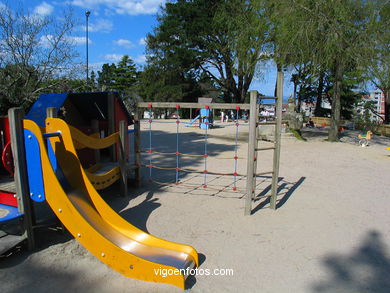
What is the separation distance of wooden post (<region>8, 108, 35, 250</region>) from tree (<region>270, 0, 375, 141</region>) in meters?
9.76

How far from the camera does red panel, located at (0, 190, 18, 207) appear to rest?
3.19 metres

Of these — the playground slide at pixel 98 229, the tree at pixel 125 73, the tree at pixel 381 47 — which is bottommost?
the playground slide at pixel 98 229

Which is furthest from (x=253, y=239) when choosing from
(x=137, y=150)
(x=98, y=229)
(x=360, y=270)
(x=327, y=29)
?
(x=327, y=29)

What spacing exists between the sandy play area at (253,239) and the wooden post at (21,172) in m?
0.25

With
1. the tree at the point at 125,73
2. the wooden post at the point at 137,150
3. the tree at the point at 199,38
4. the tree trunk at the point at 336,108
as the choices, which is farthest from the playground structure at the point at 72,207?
the tree at the point at 125,73

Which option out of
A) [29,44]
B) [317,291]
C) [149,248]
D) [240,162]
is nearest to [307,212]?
[317,291]

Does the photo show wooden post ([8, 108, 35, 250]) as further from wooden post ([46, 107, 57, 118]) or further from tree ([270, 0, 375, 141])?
tree ([270, 0, 375, 141])

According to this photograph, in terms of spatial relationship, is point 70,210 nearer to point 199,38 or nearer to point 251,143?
point 251,143

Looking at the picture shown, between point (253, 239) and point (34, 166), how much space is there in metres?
2.43

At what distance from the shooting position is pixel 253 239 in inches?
134

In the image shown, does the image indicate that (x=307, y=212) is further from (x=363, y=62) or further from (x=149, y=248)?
(x=363, y=62)

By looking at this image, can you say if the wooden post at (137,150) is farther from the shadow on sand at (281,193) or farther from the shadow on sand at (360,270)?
the shadow on sand at (360,270)

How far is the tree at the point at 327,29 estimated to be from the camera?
10164 millimetres

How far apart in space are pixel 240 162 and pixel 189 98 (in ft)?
69.9
